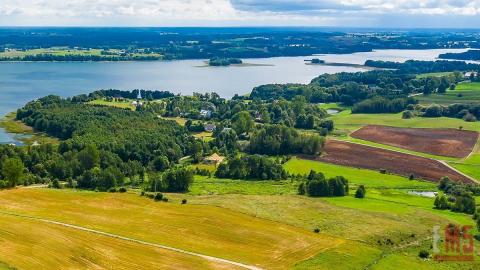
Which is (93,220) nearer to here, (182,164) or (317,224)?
(317,224)

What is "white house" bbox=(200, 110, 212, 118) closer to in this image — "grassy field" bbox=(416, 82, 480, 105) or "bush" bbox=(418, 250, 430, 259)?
"grassy field" bbox=(416, 82, 480, 105)

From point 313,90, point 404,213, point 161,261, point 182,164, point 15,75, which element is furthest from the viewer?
point 15,75

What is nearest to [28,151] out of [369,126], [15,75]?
[369,126]

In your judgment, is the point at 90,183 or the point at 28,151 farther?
the point at 28,151

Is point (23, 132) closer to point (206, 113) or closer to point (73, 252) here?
point (206, 113)

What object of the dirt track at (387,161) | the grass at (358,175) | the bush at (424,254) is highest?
the bush at (424,254)

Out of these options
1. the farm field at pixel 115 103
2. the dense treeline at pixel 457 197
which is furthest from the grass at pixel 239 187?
the farm field at pixel 115 103

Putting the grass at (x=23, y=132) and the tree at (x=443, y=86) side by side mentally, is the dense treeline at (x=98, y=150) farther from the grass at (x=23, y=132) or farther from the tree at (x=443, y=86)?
the tree at (x=443, y=86)
